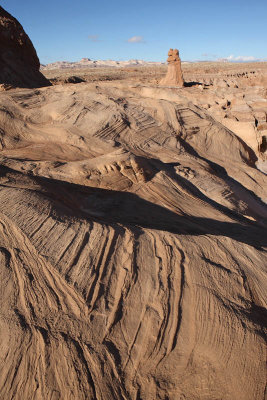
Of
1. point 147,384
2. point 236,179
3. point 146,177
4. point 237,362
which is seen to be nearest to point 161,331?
point 147,384

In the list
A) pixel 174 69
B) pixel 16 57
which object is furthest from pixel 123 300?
pixel 174 69

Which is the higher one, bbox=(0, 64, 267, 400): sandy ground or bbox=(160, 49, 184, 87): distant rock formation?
bbox=(160, 49, 184, 87): distant rock formation

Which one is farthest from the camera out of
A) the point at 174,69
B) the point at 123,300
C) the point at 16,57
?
the point at 174,69

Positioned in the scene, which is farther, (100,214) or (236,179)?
(236,179)

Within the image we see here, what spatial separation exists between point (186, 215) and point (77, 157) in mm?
2995

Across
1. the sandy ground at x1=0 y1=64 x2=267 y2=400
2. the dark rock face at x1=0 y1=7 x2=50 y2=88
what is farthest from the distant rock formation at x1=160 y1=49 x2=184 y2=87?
the sandy ground at x1=0 y1=64 x2=267 y2=400

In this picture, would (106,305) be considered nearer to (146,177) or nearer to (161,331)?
(161,331)

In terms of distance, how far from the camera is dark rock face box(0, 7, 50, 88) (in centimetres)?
1488

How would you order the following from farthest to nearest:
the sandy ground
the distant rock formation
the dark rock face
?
the distant rock formation < the dark rock face < the sandy ground

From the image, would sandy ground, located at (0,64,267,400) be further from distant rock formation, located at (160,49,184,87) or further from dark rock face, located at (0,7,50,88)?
distant rock formation, located at (160,49,184,87)

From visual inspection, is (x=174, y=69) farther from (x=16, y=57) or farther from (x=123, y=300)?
(x=123, y=300)

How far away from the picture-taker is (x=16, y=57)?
621 inches

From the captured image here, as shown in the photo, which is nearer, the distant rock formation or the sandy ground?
the sandy ground

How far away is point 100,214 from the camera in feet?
15.8
